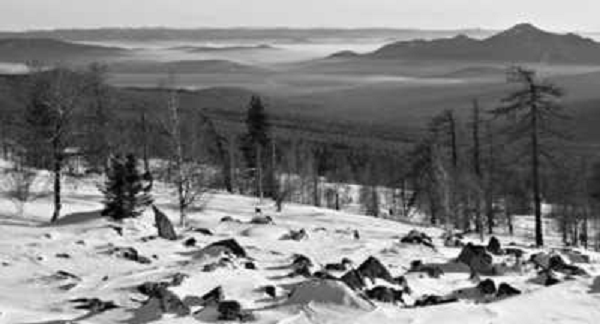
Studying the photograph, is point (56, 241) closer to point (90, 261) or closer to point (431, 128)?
point (90, 261)

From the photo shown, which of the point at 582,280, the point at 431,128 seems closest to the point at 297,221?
the point at 431,128

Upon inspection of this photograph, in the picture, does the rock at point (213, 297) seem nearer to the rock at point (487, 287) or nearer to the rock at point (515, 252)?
the rock at point (487, 287)

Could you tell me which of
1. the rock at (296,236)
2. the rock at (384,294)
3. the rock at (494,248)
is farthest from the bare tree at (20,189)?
the rock at (384,294)

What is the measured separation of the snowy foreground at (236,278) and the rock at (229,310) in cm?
25

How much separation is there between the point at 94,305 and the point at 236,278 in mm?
4581

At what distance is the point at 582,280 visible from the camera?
24.1 meters

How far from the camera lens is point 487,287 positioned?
23.7 m

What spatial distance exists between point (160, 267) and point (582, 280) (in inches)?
484

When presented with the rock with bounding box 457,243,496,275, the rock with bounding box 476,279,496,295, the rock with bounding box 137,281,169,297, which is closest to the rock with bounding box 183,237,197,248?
the rock with bounding box 137,281,169,297

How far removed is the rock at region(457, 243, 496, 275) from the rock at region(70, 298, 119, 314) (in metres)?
12.3

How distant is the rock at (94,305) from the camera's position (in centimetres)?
2034

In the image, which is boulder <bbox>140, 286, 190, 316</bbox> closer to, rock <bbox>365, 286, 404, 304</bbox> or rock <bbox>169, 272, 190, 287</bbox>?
rock <bbox>169, 272, 190, 287</bbox>

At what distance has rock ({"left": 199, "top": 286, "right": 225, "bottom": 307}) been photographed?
20.9m

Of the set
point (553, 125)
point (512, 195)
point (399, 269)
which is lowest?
point (512, 195)
